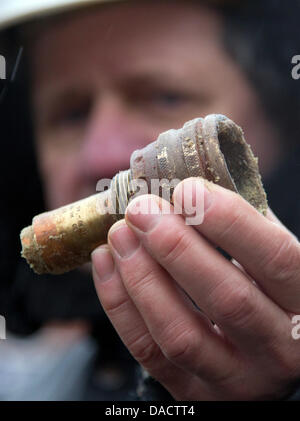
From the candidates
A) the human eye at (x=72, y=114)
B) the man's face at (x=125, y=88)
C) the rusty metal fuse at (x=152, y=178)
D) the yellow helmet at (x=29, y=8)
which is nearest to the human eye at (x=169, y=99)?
the man's face at (x=125, y=88)

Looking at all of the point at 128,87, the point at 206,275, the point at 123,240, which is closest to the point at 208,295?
the point at 206,275

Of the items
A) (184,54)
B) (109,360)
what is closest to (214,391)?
(109,360)

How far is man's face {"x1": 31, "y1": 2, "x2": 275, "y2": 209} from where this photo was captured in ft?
4.44

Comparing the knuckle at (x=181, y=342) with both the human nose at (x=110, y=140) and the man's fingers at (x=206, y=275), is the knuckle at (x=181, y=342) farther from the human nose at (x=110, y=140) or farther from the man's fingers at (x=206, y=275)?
the human nose at (x=110, y=140)

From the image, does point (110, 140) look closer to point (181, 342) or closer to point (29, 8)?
point (29, 8)

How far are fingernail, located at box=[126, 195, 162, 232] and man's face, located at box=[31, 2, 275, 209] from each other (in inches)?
26.6

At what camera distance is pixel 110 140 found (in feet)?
4.43

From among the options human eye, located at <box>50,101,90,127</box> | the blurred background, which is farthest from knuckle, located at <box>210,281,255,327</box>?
human eye, located at <box>50,101,90,127</box>

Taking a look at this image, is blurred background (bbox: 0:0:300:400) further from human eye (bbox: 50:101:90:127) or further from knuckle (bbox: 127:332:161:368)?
knuckle (bbox: 127:332:161:368)

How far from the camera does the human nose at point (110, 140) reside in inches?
52.7

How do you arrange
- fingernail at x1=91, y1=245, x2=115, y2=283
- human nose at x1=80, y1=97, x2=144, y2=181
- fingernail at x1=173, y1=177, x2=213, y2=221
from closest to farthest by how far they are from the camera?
fingernail at x1=173, y1=177, x2=213, y2=221, fingernail at x1=91, y1=245, x2=115, y2=283, human nose at x1=80, y1=97, x2=144, y2=181

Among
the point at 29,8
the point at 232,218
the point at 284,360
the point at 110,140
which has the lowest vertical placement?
the point at 284,360

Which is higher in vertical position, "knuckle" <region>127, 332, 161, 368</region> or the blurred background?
the blurred background

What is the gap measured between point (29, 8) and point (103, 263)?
1113 mm
